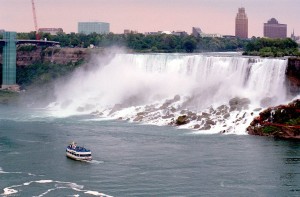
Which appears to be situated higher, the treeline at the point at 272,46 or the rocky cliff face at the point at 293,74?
the treeline at the point at 272,46

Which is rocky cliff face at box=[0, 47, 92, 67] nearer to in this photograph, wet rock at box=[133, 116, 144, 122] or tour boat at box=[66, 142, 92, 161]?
wet rock at box=[133, 116, 144, 122]

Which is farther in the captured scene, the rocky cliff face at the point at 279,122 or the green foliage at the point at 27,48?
the green foliage at the point at 27,48

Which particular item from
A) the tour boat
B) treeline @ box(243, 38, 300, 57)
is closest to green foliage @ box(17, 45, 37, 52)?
treeline @ box(243, 38, 300, 57)

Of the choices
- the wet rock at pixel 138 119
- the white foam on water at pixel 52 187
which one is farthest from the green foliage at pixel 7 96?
the white foam on water at pixel 52 187

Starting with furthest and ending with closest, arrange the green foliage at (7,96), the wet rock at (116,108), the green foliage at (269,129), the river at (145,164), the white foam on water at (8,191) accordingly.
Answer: the green foliage at (7,96) < the wet rock at (116,108) < the green foliage at (269,129) < the river at (145,164) < the white foam on water at (8,191)

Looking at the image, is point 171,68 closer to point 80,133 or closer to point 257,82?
point 257,82

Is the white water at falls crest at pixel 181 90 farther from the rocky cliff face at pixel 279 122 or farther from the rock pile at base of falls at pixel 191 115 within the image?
the rocky cliff face at pixel 279 122

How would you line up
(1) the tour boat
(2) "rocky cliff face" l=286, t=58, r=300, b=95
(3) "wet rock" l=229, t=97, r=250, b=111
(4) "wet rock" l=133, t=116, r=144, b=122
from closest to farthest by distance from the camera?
1. (1) the tour boat
2. (3) "wet rock" l=229, t=97, r=250, b=111
3. (2) "rocky cliff face" l=286, t=58, r=300, b=95
4. (4) "wet rock" l=133, t=116, r=144, b=122

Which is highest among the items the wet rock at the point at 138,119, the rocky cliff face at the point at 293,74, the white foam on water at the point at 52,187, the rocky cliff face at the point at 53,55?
the rocky cliff face at the point at 53,55
